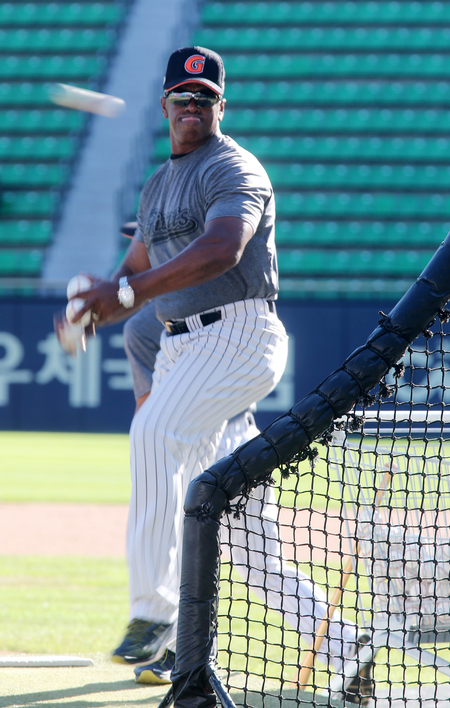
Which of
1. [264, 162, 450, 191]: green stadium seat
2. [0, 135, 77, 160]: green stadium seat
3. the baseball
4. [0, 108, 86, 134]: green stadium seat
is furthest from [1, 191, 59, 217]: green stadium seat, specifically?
the baseball

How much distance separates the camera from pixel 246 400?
272 cm

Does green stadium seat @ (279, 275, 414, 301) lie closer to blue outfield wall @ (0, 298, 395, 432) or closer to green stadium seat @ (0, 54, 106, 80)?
blue outfield wall @ (0, 298, 395, 432)

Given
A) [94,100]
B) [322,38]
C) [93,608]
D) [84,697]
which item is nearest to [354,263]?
[322,38]

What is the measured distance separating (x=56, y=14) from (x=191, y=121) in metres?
16.2

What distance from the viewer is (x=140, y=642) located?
2.41 m

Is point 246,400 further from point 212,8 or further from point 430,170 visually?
point 212,8

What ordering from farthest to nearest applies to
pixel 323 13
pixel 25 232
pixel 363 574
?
pixel 323 13, pixel 25 232, pixel 363 574

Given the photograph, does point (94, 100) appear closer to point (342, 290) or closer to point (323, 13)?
point (342, 290)

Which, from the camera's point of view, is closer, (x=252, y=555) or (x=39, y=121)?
(x=252, y=555)

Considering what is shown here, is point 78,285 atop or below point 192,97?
below

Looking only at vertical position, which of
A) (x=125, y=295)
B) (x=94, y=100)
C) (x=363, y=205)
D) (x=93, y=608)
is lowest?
(x=93, y=608)

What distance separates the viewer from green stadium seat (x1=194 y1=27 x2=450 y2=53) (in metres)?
16.4

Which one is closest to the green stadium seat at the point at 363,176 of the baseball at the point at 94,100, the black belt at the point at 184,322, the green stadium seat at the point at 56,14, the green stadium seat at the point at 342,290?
the green stadium seat at the point at 342,290

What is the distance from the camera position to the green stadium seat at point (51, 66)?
664 inches
